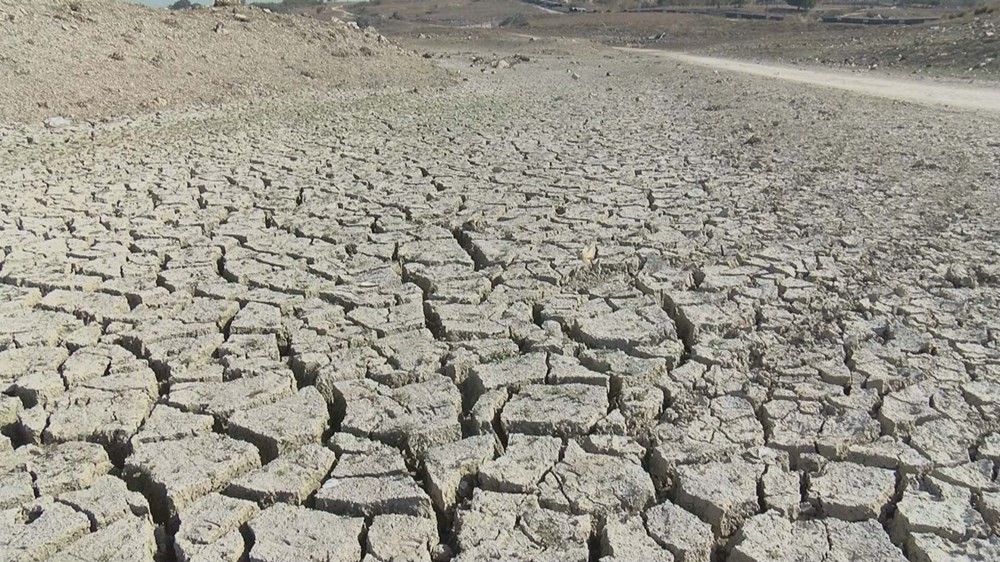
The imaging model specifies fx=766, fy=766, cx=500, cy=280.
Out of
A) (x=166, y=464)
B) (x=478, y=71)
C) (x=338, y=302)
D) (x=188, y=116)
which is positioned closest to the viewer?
(x=166, y=464)

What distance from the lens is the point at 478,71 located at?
55.5 feet

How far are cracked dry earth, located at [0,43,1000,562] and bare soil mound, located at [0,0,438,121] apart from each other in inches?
150

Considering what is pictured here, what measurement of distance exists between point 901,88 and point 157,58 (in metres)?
11.3

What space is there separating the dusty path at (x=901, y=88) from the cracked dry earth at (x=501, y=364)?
5.07 meters

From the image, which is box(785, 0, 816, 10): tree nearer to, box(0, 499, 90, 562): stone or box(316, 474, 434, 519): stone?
box(316, 474, 434, 519): stone

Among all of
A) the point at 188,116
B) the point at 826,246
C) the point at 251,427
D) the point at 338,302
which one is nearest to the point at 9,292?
the point at 338,302

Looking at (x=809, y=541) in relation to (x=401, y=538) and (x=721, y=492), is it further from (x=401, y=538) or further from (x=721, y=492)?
(x=401, y=538)

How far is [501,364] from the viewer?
108 inches

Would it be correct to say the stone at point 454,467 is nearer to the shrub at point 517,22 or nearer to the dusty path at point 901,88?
the dusty path at point 901,88

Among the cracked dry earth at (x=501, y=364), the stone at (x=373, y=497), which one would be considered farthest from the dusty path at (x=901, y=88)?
the stone at (x=373, y=497)

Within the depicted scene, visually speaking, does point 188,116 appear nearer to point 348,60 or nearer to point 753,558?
point 348,60

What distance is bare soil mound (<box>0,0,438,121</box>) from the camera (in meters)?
8.87

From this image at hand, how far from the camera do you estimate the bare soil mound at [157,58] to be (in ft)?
29.1

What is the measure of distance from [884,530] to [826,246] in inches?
91.1
